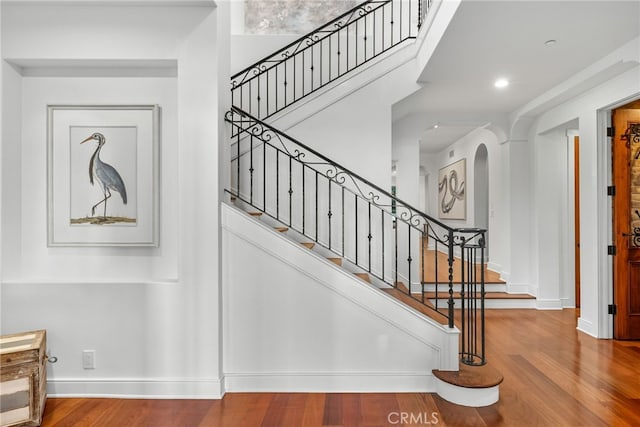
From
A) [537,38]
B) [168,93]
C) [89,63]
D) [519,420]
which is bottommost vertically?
[519,420]

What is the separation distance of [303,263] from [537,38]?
2779 millimetres

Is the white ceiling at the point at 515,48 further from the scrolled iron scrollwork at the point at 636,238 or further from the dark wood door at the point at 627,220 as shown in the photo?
the scrolled iron scrollwork at the point at 636,238

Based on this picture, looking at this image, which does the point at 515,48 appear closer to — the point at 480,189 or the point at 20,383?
the point at 20,383

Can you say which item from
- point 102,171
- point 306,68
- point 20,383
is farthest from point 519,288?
point 20,383

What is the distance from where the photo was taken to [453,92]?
4.66 meters

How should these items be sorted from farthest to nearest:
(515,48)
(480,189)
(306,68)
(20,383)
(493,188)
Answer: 1. (480,189)
2. (493,188)
3. (306,68)
4. (515,48)
5. (20,383)

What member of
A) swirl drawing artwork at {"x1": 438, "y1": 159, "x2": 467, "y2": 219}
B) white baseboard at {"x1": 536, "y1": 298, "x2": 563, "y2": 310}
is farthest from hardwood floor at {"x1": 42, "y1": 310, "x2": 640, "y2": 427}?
swirl drawing artwork at {"x1": 438, "y1": 159, "x2": 467, "y2": 219}

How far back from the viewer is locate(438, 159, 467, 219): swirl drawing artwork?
860 centimetres

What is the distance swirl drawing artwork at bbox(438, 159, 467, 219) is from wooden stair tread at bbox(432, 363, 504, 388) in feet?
20.0

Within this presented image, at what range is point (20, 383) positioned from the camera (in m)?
2.42

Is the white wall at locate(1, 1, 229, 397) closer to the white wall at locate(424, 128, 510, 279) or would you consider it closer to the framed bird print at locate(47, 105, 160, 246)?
the framed bird print at locate(47, 105, 160, 246)

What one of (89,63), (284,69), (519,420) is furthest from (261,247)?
(284,69)

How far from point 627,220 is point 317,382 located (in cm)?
382

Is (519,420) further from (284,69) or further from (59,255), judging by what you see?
(284,69)
